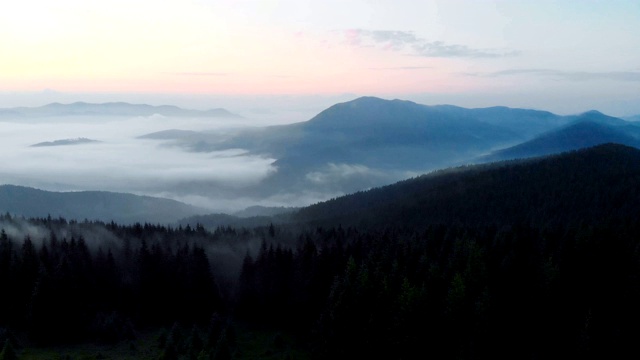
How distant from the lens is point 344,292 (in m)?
68.2

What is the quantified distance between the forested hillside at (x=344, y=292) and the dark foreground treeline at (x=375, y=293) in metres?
0.19

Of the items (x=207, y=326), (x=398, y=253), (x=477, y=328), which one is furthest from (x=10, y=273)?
(x=477, y=328)

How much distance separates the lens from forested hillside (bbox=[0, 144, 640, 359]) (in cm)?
5747

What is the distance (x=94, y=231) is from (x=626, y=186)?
6620 inches

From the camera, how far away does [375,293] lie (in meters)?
66.0

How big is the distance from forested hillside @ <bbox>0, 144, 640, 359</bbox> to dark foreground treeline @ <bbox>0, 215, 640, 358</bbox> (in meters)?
0.19

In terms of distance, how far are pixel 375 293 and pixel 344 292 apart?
456 cm

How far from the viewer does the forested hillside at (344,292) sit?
57.5 metres

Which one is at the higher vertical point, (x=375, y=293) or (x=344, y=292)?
(x=375, y=293)

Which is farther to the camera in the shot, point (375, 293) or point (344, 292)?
point (344, 292)

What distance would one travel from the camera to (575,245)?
2726 inches

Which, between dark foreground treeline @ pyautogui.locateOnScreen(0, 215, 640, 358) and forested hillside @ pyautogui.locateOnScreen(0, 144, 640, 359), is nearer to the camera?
dark foreground treeline @ pyautogui.locateOnScreen(0, 215, 640, 358)

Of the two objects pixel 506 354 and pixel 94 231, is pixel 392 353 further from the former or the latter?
pixel 94 231

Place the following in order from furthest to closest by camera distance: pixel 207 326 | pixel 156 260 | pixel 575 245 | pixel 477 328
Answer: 1. pixel 156 260
2. pixel 207 326
3. pixel 575 245
4. pixel 477 328
